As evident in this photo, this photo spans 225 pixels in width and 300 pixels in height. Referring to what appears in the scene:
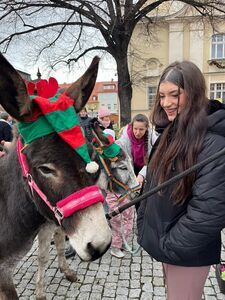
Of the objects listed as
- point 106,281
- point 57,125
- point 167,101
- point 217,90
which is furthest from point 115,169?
point 217,90

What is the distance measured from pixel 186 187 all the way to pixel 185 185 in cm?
2

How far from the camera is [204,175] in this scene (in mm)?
1676

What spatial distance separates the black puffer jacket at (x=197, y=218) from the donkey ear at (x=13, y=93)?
99 centimetres

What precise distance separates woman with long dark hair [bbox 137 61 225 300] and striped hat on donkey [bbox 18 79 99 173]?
1.70 feet

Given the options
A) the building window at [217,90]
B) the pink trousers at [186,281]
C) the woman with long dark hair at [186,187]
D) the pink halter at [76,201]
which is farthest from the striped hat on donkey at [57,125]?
the building window at [217,90]

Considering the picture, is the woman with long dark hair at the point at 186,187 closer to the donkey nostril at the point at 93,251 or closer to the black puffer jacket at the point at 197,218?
the black puffer jacket at the point at 197,218

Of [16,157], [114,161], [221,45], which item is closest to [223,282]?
[114,161]

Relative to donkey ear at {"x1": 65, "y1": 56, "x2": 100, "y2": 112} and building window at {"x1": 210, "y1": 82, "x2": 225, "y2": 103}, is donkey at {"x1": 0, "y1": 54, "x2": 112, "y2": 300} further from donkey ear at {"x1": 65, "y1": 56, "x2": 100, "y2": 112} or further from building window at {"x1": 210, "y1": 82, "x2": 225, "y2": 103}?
building window at {"x1": 210, "y1": 82, "x2": 225, "y2": 103}

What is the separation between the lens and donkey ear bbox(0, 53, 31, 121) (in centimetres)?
161

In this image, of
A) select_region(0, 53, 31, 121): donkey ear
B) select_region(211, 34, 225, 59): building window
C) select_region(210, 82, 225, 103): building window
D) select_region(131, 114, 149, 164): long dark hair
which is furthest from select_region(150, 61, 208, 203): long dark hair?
select_region(211, 34, 225, 59): building window

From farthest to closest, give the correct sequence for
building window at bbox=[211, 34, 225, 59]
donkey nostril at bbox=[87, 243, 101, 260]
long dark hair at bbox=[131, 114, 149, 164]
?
building window at bbox=[211, 34, 225, 59], long dark hair at bbox=[131, 114, 149, 164], donkey nostril at bbox=[87, 243, 101, 260]

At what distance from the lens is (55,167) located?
169cm

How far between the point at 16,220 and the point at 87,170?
847 millimetres

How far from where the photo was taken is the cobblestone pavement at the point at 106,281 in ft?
11.6
